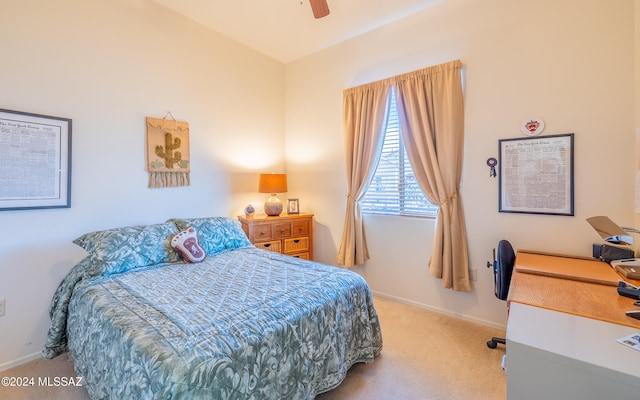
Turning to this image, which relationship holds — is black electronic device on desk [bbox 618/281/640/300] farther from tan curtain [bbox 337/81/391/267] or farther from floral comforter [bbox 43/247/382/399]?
tan curtain [bbox 337/81/391/267]

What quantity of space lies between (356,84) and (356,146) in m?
0.76

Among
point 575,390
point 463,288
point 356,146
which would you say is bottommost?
point 463,288

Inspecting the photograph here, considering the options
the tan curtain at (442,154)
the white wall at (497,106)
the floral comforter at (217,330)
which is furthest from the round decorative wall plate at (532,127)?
the floral comforter at (217,330)

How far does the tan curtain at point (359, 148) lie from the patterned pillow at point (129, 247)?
185cm

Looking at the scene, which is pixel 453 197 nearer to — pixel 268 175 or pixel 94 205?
pixel 268 175

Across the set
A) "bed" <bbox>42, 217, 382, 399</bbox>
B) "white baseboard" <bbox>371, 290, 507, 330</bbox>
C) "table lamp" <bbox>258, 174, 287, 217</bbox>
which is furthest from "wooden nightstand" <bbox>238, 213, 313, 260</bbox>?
"white baseboard" <bbox>371, 290, 507, 330</bbox>

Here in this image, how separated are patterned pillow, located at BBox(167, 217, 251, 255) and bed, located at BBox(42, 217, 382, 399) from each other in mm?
160

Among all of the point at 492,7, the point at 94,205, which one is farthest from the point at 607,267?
the point at 94,205

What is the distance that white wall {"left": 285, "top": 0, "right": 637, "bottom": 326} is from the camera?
80.3 inches

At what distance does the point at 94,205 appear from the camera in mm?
2436

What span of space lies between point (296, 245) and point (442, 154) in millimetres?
2002

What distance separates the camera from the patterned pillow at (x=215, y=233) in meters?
2.60

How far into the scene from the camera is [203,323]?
1326mm

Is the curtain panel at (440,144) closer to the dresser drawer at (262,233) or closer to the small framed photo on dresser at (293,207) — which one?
the small framed photo on dresser at (293,207)
